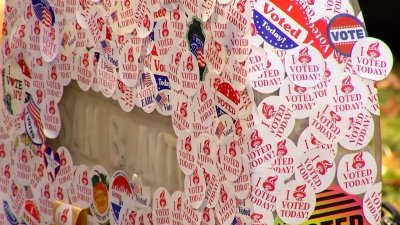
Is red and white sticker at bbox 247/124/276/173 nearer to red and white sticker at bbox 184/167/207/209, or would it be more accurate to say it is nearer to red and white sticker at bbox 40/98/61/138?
red and white sticker at bbox 184/167/207/209

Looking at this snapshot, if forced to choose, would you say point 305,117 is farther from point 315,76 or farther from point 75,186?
point 75,186

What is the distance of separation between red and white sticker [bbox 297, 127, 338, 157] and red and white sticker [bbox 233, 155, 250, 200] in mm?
91

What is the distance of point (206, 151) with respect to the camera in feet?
4.90

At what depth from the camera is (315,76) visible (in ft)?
4.68

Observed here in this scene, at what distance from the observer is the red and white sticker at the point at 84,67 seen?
1769mm

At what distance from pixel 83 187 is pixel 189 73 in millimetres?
459

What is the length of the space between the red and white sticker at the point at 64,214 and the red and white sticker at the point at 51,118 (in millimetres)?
150

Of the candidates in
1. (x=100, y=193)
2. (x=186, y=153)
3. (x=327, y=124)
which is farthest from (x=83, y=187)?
(x=327, y=124)

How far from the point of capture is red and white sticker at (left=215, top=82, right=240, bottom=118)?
140cm

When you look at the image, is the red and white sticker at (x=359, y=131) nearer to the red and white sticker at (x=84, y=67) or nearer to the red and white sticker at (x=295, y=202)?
the red and white sticker at (x=295, y=202)

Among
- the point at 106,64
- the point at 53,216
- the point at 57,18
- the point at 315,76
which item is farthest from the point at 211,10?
the point at 53,216

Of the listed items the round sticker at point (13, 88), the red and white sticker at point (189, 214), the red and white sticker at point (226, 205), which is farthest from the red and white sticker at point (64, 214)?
the red and white sticker at point (226, 205)

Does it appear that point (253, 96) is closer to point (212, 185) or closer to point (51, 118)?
point (212, 185)

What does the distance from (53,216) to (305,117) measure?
73 centimetres
